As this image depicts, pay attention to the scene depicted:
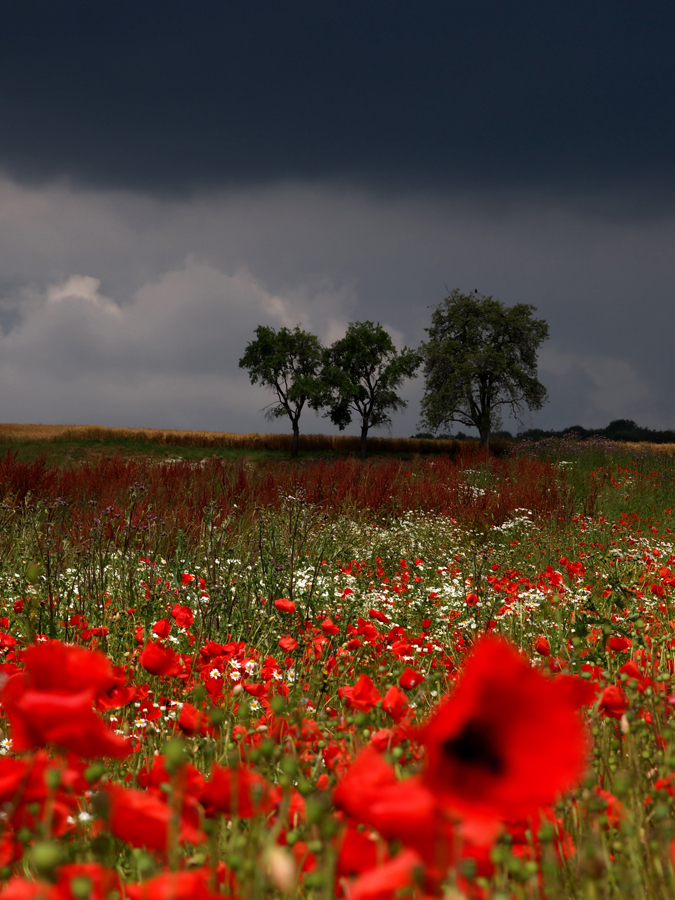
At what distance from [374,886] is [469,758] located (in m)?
0.15

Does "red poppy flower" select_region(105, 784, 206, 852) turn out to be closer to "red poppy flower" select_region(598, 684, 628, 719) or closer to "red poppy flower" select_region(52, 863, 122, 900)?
"red poppy flower" select_region(52, 863, 122, 900)

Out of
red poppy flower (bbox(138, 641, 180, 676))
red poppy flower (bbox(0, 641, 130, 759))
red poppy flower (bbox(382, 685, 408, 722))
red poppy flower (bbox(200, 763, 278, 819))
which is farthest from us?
red poppy flower (bbox(138, 641, 180, 676))

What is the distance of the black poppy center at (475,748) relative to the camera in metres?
0.58

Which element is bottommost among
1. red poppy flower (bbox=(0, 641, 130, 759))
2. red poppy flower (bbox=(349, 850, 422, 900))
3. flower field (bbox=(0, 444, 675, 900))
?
flower field (bbox=(0, 444, 675, 900))

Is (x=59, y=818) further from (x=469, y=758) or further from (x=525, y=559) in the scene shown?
(x=525, y=559)

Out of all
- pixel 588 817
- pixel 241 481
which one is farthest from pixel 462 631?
pixel 241 481

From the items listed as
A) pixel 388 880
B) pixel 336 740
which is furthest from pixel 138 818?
pixel 336 740

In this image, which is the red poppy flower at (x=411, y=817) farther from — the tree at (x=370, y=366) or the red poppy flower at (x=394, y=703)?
the tree at (x=370, y=366)

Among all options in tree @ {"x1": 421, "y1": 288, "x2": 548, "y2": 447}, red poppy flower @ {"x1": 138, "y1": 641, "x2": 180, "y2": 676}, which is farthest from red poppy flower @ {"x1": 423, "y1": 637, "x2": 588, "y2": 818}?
tree @ {"x1": 421, "y1": 288, "x2": 548, "y2": 447}

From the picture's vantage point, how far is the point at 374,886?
55 centimetres

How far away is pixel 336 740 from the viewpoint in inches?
67.4

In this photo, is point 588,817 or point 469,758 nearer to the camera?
point 469,758

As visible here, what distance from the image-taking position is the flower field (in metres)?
0.58

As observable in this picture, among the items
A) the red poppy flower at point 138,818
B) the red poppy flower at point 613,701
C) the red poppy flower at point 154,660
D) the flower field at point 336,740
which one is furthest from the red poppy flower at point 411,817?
the red poppy flower at point 154,660
